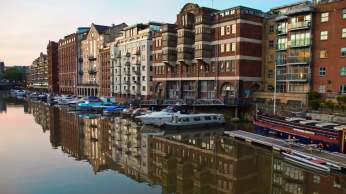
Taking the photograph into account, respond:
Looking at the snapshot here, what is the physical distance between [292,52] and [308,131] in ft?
77.0

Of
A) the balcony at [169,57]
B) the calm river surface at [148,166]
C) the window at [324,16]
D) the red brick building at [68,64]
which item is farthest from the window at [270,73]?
the red brick building at [68,64]

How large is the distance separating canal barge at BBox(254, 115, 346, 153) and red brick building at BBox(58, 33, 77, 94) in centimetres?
11268

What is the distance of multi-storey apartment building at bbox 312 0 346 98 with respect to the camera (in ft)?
159

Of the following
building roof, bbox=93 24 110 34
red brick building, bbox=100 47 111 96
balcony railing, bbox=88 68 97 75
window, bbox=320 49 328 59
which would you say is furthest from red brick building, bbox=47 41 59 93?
window, bbox=320 49 328 59

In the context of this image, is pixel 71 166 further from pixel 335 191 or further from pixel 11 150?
pixel 335 191

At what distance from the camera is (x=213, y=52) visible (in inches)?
2625

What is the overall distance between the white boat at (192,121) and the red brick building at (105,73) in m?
60.2

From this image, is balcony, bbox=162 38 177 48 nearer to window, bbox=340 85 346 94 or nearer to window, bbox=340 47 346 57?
window, bbox=340 47 346 57

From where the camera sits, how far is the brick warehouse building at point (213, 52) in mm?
60844

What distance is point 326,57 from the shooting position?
5056cm

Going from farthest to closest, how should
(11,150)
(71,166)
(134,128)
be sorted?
1. (134,128)
2. (11,150)
3. (71,166)

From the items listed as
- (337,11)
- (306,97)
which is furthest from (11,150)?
(337,11)

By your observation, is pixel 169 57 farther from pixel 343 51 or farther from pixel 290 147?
pixel 290 147

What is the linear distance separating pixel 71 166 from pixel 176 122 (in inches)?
869
